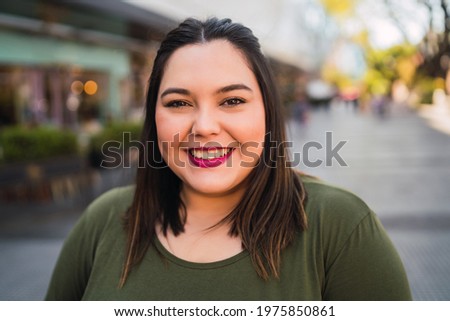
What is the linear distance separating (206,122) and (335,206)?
0.36 m

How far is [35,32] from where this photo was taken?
10.9m

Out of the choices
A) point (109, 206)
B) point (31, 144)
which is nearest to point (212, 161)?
point (109, 206)

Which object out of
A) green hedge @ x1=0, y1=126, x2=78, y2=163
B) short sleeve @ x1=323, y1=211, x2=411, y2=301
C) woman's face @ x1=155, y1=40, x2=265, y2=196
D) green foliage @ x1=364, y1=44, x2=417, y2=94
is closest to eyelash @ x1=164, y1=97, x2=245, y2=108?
woman's face @ x1=155, y1=40, x2=265, y2=196

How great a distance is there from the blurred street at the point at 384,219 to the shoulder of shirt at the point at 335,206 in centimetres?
35

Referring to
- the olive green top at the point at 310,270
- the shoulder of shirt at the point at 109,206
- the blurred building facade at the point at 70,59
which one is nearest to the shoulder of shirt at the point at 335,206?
the olive green top at the point at 310,270

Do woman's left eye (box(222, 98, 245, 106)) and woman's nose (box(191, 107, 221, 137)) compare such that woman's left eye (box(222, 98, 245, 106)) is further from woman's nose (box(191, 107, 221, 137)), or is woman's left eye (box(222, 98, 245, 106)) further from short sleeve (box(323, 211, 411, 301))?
short sleeve (box(323, 211, 411, 301))

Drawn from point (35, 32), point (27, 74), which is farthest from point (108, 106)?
point (35, 32)

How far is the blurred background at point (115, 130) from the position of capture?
138 inches

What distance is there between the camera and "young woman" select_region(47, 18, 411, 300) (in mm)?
1130

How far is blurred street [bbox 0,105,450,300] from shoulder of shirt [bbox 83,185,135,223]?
31 cm

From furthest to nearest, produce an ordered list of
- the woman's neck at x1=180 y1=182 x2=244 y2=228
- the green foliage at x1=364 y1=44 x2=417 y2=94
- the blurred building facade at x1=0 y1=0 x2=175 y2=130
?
the green foliage at x1=364 y1=44 x2=417 y2=94, the blurred building facade at x1=0 y1=0 x2=175 y2=130, the woman's neck at x1=180 y1=182 x2=244 y2=228

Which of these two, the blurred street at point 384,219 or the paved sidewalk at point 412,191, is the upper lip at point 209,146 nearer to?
the blurred street at point 384,219

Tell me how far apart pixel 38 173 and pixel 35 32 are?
5.58 m

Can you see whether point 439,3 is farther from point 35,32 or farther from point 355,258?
point 35,32
